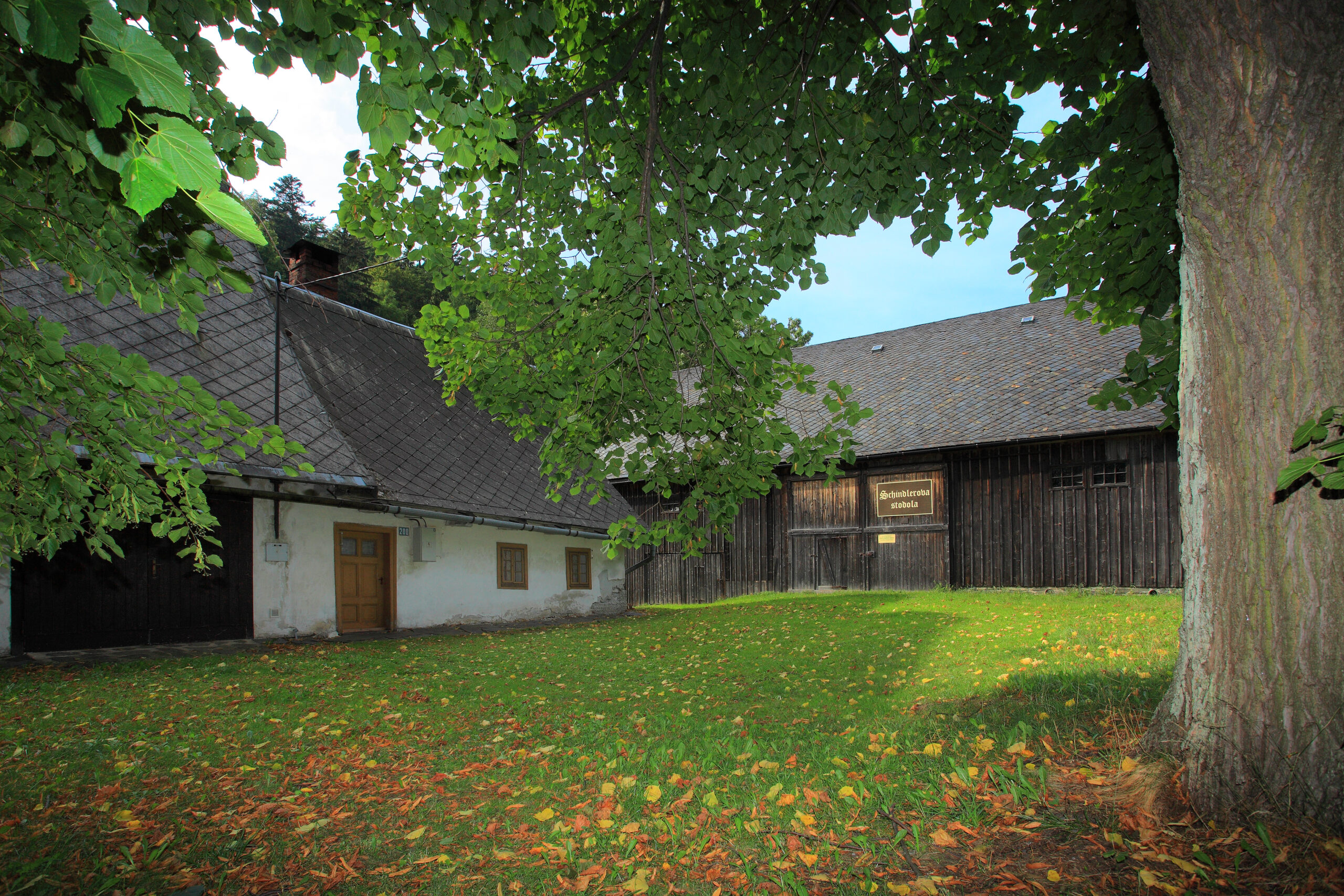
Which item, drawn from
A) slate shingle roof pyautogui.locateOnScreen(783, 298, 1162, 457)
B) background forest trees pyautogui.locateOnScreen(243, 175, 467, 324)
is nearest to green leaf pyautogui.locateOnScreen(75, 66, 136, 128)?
slate shingle roof pyautogui.locateOnScreen(783, 298, 1162, 457)

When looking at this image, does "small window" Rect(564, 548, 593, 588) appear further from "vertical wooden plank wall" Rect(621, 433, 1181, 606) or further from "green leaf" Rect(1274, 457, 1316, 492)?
"green leaf" Rect(1274, 457, 1316, 492)

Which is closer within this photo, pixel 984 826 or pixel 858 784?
pixel 984 826

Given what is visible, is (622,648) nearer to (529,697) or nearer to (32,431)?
(529,697)

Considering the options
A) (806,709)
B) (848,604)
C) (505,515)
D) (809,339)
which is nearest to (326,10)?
(806,709)

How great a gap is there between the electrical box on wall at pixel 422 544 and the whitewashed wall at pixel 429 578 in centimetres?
10

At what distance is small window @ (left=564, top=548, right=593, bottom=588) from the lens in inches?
658

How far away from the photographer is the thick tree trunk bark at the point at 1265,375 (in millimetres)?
2768

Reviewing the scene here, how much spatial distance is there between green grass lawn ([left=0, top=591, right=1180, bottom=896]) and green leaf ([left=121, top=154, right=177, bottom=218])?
2.96m

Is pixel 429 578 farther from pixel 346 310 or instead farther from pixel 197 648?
pixel 346 310

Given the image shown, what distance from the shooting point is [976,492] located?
16016 millimetres

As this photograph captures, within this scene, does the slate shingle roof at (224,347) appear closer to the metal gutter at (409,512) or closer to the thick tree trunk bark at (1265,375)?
the metal gutter at (409,512)

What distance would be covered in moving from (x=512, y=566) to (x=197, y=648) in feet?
20.8

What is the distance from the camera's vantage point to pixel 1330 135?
2789mm

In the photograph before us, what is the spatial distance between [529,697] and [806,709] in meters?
2.78
